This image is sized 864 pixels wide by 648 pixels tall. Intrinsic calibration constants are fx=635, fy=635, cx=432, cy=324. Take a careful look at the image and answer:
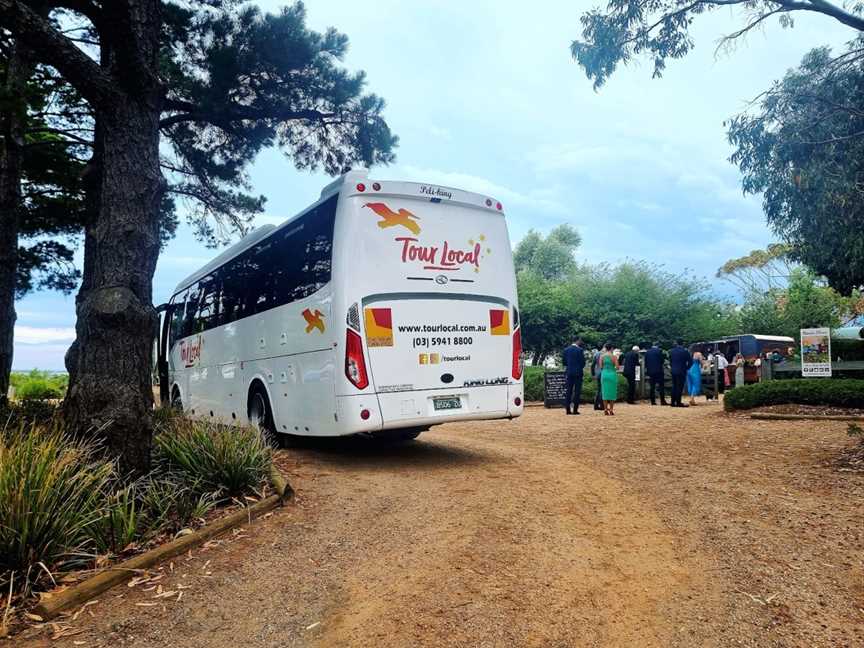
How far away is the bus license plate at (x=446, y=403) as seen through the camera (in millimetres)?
8227

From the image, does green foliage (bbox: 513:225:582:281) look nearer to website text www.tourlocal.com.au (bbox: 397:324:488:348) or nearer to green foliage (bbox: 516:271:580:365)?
green foliage (bbox: 516:271:580:365)

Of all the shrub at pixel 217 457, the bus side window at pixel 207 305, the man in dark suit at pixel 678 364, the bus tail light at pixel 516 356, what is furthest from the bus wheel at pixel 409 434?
the man in dark suit at pixel 678 364

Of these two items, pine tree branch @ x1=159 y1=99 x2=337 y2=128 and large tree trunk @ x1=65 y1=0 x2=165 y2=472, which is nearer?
large tree trunk @ x1=65 y1=0 x2=165 y2=472

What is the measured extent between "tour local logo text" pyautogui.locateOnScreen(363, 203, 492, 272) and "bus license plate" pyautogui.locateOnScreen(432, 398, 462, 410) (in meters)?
1.73

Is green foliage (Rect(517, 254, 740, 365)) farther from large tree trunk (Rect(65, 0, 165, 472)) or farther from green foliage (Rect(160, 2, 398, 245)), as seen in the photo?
large tree trunk (Rect(65, 0, 165, 472))

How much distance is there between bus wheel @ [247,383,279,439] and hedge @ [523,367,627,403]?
517 inches

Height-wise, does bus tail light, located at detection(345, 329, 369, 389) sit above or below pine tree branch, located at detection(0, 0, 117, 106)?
below

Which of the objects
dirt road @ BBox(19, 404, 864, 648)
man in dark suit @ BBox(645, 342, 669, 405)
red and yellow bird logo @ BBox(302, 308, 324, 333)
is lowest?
dirt road @ BBox(19, 404, 864, 648)

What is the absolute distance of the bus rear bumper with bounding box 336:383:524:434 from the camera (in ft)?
25.2

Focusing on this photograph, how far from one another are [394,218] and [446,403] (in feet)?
8.22

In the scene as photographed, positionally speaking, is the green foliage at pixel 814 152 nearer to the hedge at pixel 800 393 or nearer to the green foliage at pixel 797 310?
the hedge at pixel 800 393

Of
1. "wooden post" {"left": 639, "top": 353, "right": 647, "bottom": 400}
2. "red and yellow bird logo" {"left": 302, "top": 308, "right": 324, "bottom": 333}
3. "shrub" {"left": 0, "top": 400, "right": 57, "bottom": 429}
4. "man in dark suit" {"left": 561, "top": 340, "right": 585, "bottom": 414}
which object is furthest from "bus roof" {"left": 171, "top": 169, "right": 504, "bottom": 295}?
"wooden post" {"left": 639, "top": 353, "right": 647, "bottom": 400}

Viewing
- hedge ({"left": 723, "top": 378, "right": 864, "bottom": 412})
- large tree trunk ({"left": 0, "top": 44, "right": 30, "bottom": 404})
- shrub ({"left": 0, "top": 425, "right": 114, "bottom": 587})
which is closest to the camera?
shrub ({"left": 0, "top": 425, "right": 114, "bottom": 587})

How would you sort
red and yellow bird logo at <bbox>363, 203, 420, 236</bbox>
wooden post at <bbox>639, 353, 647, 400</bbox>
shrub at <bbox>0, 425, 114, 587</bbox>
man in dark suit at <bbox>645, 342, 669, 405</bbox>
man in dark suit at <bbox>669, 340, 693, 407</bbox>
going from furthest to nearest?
wooden post at <bbox>639, 353, 647, 400</bbox>, man in dark suit at <bbox>645, 342, 669, 405</bbox>, man in dark suit at <bbox>669, 340, 693, 407</bbox>, red and yellow bird logo at <bbox>363, 203, 420, 236</bbox>, shrub at <bbox>0, 425, 114, 587</bbox>
